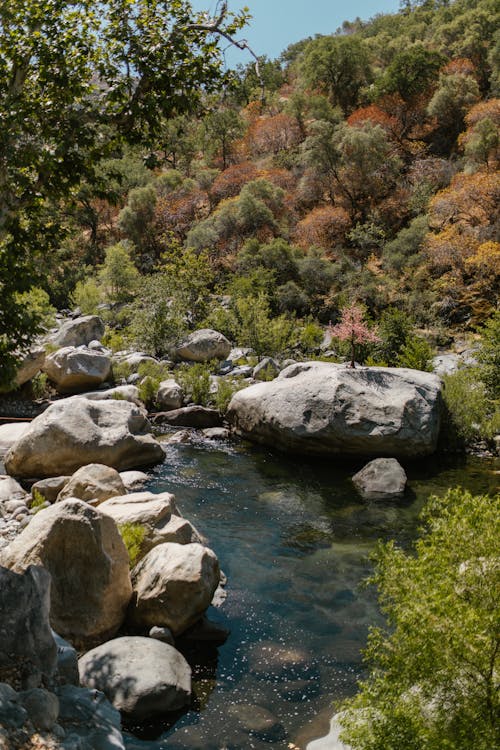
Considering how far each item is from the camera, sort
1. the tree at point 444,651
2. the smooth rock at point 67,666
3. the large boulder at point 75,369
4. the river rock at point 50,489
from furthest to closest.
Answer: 1. the large boulder at point 75,369
2. the river rock at point 50,489
3. the smooth rock at point 67,666
4. the tree at point 444,651

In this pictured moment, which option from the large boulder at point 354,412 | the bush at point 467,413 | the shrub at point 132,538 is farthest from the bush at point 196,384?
the shrub at point 132,538

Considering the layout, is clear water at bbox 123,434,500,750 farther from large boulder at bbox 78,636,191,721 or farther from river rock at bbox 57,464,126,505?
river rock at bbox 57,464,126,505

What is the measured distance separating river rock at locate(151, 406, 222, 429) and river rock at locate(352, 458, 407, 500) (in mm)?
5857

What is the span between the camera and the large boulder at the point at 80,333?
25.1 m

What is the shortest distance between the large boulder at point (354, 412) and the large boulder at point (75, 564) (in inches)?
328

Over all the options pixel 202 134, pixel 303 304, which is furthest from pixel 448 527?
pixel 202 134

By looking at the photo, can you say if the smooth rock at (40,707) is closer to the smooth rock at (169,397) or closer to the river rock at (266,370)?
the smooth rock at (169,397)

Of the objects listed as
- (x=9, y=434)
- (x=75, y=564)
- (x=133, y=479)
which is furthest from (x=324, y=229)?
(x=75, y=564)

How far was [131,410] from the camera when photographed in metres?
14.8

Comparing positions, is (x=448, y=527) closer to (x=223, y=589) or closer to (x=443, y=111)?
(x=223, y=589)

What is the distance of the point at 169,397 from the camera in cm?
1923

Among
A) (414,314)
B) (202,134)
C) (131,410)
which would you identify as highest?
(202,134)

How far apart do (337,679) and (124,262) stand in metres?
30.2

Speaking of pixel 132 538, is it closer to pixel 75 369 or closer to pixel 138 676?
pixel 138 676
